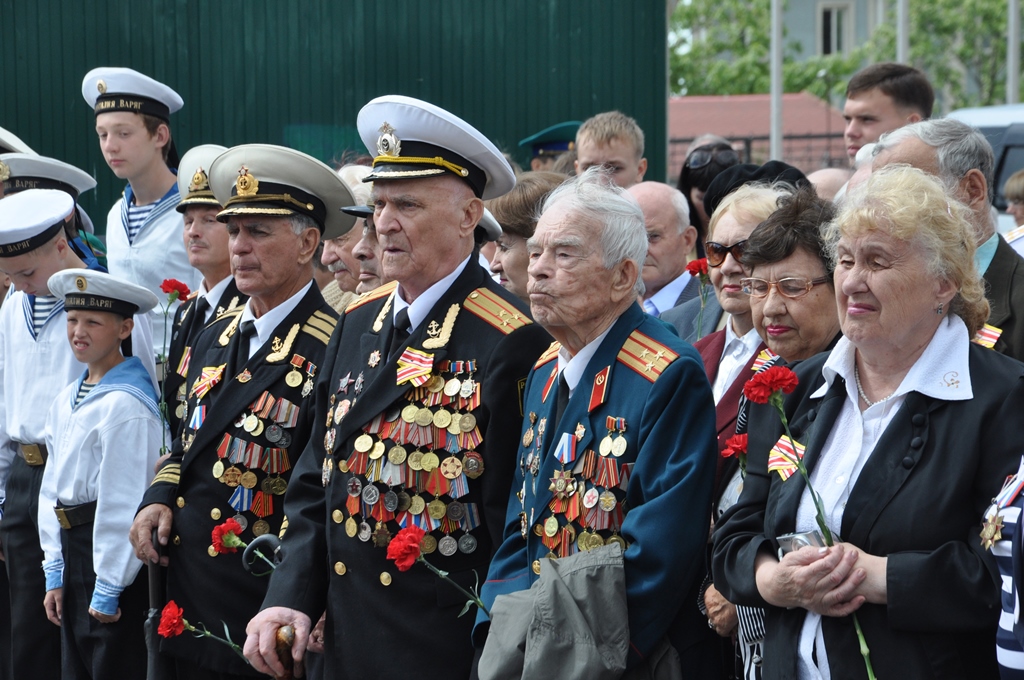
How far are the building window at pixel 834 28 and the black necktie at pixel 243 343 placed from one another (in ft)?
124

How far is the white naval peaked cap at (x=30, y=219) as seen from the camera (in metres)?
5.92

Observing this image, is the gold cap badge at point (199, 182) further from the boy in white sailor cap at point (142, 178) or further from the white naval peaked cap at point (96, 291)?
the boy in white sailor cap at point (142, 178)

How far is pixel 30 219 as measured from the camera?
5980 mm

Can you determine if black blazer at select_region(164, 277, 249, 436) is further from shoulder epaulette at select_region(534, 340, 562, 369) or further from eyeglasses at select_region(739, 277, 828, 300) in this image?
eyeglasses at select_region(739, 277, 828, 300)

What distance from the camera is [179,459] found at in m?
4.86

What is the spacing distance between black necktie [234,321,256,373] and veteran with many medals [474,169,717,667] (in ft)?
4.50

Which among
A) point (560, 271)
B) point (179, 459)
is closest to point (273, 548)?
point (179, 459)

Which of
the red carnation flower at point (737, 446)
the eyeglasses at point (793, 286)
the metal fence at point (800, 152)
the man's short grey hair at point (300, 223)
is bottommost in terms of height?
the metal fence at point (800, 152)

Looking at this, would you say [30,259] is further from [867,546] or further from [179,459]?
[867,546]

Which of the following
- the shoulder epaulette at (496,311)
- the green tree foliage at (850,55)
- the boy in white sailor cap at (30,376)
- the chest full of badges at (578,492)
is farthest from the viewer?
the green tree foliage at (850,55)

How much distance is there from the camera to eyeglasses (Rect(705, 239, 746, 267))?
170 inches

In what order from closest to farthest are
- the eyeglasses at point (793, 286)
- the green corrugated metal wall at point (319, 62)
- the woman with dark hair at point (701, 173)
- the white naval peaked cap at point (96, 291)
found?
the eyeglasses at point (793, 286) < the white naval peaked cap at point (96, 291) < the woman with dark hair at point (701, 173) < the green corrugated metal wall at point (319, 62)

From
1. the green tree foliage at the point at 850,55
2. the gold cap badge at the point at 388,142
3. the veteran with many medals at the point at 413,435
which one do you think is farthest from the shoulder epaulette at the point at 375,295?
the green tree foliage at the point at 850,55

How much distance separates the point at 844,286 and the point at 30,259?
4216 mm
